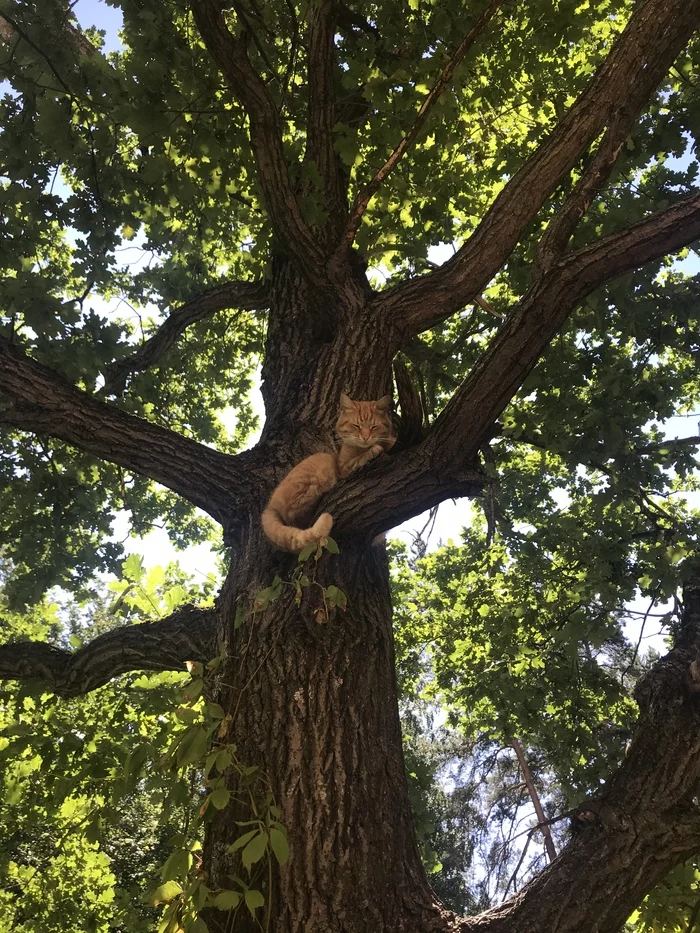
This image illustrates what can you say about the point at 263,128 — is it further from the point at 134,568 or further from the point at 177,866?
the point at 177,866

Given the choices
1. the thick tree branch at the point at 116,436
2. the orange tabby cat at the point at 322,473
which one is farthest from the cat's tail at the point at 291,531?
the thick tree branch at the point at 116,436

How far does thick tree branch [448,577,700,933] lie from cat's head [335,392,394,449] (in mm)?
1913

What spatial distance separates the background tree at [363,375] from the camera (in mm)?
1933

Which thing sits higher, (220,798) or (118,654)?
(118,654)

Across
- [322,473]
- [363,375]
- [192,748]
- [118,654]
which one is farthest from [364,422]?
[192,748]

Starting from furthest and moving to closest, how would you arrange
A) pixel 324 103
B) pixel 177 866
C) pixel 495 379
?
1. pixel 324 103
2. pixel 495 379
3. pixel 177 866

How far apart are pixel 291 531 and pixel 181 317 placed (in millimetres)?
2418

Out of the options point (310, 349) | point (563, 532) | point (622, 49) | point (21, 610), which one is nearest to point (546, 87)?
point (622, 49)

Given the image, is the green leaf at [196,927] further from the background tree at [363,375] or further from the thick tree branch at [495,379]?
the thick tree branch at [495,379]

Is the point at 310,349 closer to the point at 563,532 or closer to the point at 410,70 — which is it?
the point at 410,70

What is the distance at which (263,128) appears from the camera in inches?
109

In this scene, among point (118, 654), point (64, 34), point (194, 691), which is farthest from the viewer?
point (64, 34)

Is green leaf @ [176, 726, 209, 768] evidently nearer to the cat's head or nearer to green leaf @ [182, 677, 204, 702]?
green leaf @ [182, 677, 204, 702]

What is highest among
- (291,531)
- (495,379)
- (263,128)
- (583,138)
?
(263,128)
